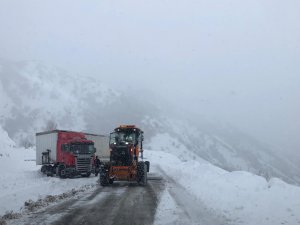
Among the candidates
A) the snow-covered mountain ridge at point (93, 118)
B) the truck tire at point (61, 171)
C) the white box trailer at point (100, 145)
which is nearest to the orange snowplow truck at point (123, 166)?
the truck tire at point (61, 171)

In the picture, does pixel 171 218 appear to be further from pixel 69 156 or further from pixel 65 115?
pixel 65 115

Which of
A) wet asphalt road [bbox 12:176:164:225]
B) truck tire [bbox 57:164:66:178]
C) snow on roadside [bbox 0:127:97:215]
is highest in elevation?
wet asphalt road [bbox 12:176:164:225]

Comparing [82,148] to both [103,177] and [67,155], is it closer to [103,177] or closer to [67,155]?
[67,155]

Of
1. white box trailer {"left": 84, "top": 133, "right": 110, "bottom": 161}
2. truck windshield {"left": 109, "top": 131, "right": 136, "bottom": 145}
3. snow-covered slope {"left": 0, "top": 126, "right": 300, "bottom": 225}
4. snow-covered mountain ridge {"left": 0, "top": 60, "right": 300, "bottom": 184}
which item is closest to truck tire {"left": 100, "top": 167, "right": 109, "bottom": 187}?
truck windshield {"left": 109, "top": 131, "right": 136, "bottom": 145}

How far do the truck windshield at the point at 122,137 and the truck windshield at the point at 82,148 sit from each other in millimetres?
8198

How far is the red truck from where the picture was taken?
3466 centimetres

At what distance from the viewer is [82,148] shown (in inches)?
1406

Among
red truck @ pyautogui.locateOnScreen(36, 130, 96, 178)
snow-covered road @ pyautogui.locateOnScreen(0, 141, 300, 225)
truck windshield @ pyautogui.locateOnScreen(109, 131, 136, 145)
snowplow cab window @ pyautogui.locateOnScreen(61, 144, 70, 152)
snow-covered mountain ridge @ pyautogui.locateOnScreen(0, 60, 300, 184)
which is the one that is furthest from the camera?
snow-covered mountain ridge @ pyautogui.locateOnScreen(0, 60, 300, 184)

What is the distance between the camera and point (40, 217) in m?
13.7

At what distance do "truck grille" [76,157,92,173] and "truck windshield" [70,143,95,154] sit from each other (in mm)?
619

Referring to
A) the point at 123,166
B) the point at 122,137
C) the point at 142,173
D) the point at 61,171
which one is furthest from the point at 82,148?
the point at 142,173

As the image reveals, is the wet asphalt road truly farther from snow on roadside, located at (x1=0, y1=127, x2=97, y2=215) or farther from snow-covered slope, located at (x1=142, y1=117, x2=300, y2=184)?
snow-covered slope, located at (x1=142, y1=117, x2=300, y2=184)

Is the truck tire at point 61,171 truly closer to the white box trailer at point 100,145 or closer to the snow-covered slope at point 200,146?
the white box trailer at point 100,145

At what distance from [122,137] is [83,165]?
28.0 ft
